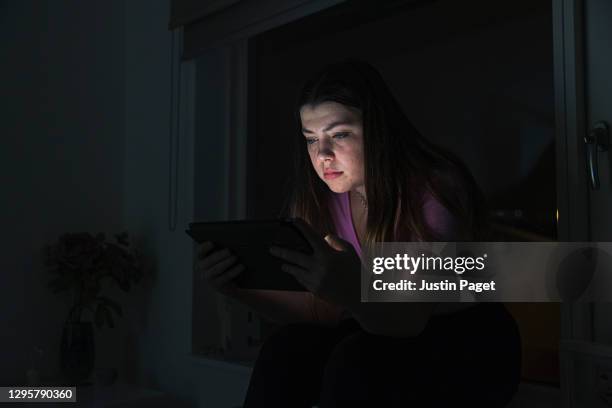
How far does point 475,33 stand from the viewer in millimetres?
2695

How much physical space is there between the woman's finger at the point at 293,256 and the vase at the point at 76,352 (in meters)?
1.12

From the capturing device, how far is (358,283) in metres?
0.94

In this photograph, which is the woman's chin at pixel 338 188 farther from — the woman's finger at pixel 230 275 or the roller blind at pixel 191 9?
the roller blind at pixel 191 9

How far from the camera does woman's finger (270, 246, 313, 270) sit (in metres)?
0.95

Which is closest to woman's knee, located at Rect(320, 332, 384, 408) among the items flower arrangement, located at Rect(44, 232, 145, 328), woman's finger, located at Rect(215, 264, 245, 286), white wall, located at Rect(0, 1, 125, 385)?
woman's finger, located at Rect(215, 264, 245, 286)

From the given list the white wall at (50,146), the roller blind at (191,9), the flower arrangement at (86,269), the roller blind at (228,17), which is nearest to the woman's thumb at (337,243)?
the roller blind at (228,17)

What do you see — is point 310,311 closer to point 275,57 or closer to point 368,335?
point 368,335

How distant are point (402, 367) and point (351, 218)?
429 mm

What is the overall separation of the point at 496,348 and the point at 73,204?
5.15 ft

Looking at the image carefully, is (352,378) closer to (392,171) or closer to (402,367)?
(402,367)

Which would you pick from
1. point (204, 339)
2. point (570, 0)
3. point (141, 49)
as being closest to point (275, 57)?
point (141, 49)

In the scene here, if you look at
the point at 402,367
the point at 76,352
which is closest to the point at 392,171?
the point at 402,367

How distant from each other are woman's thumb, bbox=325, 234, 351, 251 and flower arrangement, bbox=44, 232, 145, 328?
3.60ft

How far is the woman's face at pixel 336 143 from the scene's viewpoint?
3.85ft
